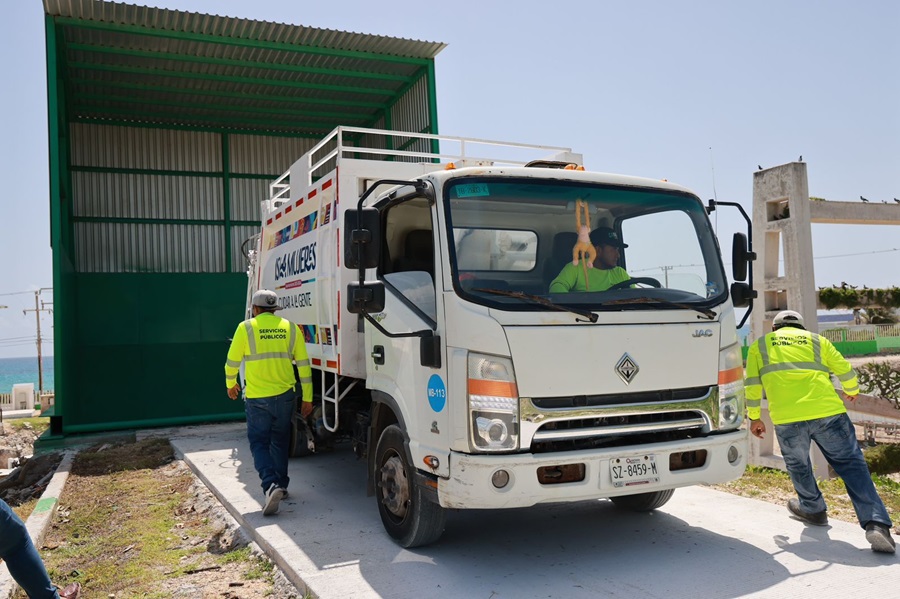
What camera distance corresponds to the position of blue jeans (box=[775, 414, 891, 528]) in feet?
15.9

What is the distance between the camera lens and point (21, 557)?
390cm

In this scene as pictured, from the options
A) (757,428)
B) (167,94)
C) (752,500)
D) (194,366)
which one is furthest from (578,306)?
(167,94)

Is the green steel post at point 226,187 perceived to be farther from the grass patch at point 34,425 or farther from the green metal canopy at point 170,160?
the grass patch at point 34,425

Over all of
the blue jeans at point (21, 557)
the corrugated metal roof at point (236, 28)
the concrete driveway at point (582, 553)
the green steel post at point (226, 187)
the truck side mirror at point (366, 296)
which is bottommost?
the concrete driveway at point (582, 553)

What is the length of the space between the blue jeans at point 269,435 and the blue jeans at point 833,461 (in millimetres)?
3861

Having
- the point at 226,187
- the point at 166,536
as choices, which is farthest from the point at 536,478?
the point at 226,187

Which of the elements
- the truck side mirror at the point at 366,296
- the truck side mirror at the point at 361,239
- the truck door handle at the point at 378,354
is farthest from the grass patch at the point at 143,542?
the truck side mirror at the point at 361,239

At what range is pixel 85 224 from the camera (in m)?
16.8

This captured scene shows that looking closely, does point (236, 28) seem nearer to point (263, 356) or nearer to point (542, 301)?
point (263, 356)

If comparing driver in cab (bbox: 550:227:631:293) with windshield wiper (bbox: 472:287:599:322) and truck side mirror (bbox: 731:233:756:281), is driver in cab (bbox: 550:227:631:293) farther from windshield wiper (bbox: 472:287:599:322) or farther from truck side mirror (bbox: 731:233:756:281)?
truck side mirror (bbox: 731:233:756:281)

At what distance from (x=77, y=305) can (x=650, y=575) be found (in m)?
13.9

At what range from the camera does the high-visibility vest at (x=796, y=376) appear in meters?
5.13

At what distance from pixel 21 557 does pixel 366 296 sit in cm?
229

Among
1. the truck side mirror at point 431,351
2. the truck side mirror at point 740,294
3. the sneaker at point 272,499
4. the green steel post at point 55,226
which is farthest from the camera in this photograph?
the green steel post at point 55,226
